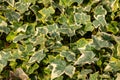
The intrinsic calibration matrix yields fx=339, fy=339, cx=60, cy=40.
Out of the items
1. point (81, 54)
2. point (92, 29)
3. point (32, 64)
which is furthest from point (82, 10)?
point (32, 64)

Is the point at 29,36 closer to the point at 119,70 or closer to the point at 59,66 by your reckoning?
the point at 59,66

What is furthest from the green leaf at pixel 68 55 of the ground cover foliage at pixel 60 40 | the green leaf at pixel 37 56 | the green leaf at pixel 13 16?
the green leaf at pixel 13 16

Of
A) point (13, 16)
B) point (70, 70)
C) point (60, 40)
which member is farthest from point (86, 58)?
point (13, 16)

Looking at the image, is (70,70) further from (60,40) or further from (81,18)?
(81,18)

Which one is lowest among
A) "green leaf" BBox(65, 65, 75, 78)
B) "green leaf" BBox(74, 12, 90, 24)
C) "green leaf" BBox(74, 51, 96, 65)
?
"green leaf" BBox(65, 65, 75, 78)

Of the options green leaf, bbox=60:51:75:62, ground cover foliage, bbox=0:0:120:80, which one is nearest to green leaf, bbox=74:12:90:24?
ground cover foliage, bbox=0:0:120:80

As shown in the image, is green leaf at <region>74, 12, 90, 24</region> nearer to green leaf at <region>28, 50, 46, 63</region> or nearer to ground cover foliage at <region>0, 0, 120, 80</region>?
ground cover foliage at <region>0, 0, 120, 80</region>

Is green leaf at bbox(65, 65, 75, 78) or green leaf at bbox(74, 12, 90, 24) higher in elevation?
green leaf at bbox(74, 12, 90, 24)
